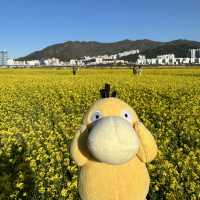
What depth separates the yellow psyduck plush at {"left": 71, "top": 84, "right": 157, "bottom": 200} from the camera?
321 cm

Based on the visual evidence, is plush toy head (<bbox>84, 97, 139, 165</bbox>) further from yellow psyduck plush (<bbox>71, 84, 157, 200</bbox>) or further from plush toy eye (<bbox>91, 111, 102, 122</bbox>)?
plush toy eye (<bbox>91, 111, 102, 122</bbox>)

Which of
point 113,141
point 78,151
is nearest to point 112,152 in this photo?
point 113,141

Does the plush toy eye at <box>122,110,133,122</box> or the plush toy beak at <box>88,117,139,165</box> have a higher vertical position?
the plush toy eye at <box>122,110,133,122</box>

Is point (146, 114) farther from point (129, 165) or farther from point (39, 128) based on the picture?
point (129, 165)

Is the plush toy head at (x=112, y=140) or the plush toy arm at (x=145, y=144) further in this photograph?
the plush toy arm at (x=145, y=144)

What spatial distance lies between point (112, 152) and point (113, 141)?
91mm

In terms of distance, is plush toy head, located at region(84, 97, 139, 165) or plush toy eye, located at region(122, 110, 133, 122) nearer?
plush toy head, located at region(84, 97, 139, 165)

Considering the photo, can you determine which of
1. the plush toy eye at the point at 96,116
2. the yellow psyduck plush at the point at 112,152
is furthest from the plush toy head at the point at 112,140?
the plush toy eye at the point at 96,116

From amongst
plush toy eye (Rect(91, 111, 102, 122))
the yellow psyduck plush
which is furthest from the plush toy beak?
plush toy eye (Rect(91, 111, 102, 122))

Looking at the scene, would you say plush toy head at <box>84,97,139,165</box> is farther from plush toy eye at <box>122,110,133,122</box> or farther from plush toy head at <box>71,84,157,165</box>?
plush toy eye at <box>122,110,133,122</box>

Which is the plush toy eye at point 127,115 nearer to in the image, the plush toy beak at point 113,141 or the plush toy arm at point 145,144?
the plush toy arm at point 145,144

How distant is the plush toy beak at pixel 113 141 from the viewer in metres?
3.19

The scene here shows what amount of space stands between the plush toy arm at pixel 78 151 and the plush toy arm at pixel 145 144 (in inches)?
16.2

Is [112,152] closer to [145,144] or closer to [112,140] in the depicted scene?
[112,140]
